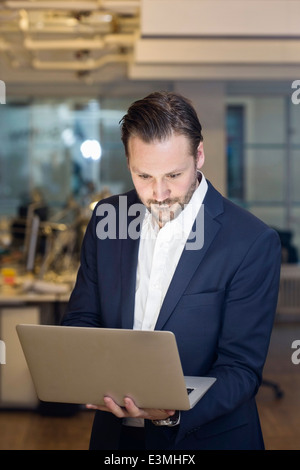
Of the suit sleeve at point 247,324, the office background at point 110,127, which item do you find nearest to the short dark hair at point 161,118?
the suit sleeve at point 247,324

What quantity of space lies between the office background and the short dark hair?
2.44 m

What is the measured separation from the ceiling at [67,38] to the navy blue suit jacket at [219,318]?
3496 mm

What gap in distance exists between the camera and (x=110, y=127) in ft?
34.3

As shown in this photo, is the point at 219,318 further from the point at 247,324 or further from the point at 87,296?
the point at 87,296

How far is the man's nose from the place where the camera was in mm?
1797

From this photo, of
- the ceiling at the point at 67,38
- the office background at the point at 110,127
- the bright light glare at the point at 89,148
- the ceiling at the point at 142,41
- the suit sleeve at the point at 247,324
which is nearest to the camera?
the suit sleeve at the point at 247,324

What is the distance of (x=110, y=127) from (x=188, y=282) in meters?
8.77

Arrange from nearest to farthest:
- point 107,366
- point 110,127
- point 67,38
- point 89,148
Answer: point 107,366
point 89,148
point 67,38
point 110,127

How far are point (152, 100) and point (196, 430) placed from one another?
80 centimetres

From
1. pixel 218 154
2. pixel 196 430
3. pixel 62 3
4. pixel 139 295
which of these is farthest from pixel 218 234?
pixel 218 154

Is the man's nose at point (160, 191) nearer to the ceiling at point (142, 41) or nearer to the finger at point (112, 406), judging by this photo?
the finger at point (112, 406)

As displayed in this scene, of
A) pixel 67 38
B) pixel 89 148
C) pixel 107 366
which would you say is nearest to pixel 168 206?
pixel 107 366

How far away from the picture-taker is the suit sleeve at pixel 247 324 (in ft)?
5.86
